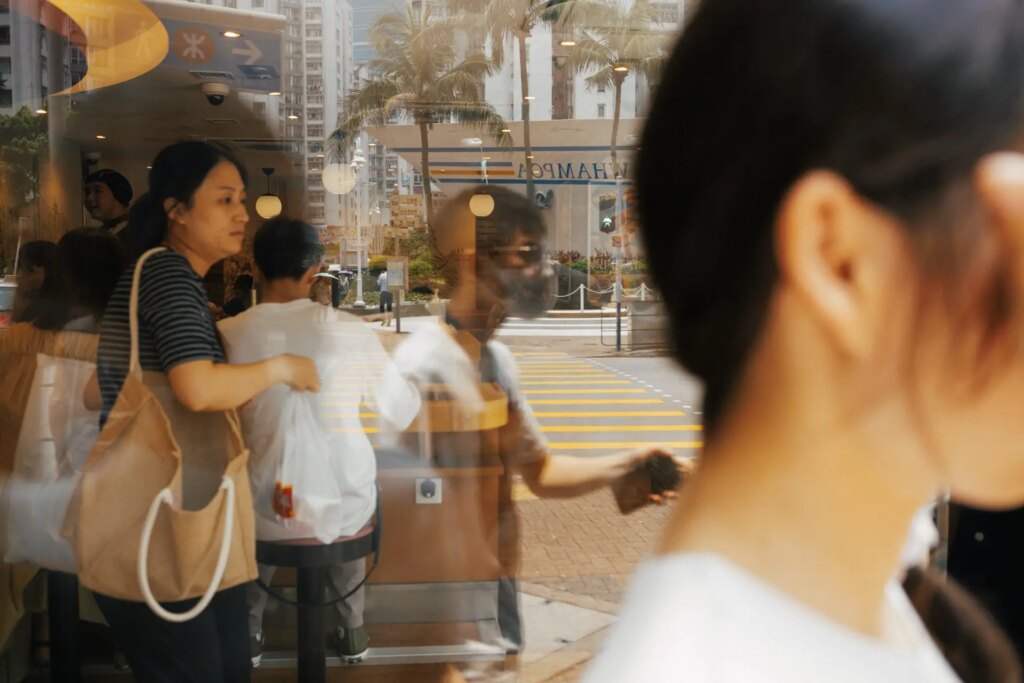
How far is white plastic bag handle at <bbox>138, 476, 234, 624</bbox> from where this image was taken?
1856mm

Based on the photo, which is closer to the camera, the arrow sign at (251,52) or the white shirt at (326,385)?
the white shirt at (326,385)

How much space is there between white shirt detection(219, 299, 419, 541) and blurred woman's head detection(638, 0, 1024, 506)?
6.76ft

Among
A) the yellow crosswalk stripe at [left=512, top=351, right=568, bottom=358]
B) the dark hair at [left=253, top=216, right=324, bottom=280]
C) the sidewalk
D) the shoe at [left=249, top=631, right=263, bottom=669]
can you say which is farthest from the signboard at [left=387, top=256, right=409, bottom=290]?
the shoe at [left=249, top=631, right=263, bottom=669]

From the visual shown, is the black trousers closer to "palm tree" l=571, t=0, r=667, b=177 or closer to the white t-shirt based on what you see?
"palm tree" l=571, t=0, r=667, b=177

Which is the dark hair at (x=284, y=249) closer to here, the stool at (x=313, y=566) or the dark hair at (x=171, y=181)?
the dark hair at (x=171, y=181)

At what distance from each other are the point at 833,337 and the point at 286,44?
2.59 metres

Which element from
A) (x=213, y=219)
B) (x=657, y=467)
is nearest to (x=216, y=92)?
(x=213, y=219)

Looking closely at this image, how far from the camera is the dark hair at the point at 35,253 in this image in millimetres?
2889

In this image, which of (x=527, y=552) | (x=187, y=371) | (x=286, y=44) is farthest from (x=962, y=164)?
(x=527, y=552)

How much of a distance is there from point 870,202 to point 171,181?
7.07 ft

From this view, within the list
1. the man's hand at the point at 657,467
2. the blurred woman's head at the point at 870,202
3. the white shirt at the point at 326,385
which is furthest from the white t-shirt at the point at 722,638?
the white shirt at the point at 326,385

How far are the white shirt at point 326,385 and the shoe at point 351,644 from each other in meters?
0.57

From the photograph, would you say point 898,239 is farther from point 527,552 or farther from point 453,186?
point 527,552

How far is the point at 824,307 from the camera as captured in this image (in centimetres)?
44
